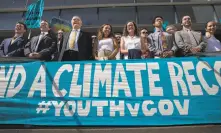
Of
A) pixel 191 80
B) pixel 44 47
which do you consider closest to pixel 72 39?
pixel 44 47

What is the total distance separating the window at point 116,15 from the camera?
1538cm

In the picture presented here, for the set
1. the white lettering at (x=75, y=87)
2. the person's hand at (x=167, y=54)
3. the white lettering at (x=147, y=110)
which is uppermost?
the person's hand at (x=167, y=54)

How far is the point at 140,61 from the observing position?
5.41m

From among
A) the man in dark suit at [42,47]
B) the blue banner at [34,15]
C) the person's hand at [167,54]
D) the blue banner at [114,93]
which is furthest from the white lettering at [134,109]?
the blue banner at [34,15]

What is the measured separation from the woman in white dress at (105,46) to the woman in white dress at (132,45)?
19 cm

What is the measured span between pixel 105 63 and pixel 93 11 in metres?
10.9

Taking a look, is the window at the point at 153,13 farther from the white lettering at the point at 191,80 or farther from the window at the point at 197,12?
the white lettering at the point at 191,80

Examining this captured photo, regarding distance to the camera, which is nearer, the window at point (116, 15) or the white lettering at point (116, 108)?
the white lettering at point (116, 108)

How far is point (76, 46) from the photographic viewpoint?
619 centimetres

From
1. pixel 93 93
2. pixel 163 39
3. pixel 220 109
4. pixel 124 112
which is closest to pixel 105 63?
pixel 93 93

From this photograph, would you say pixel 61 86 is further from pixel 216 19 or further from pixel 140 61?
pixel 216 19

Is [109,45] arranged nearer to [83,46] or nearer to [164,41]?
[83,46]

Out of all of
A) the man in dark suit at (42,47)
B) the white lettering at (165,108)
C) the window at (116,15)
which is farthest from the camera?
the window at (116,15)

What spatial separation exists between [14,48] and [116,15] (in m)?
9.85
